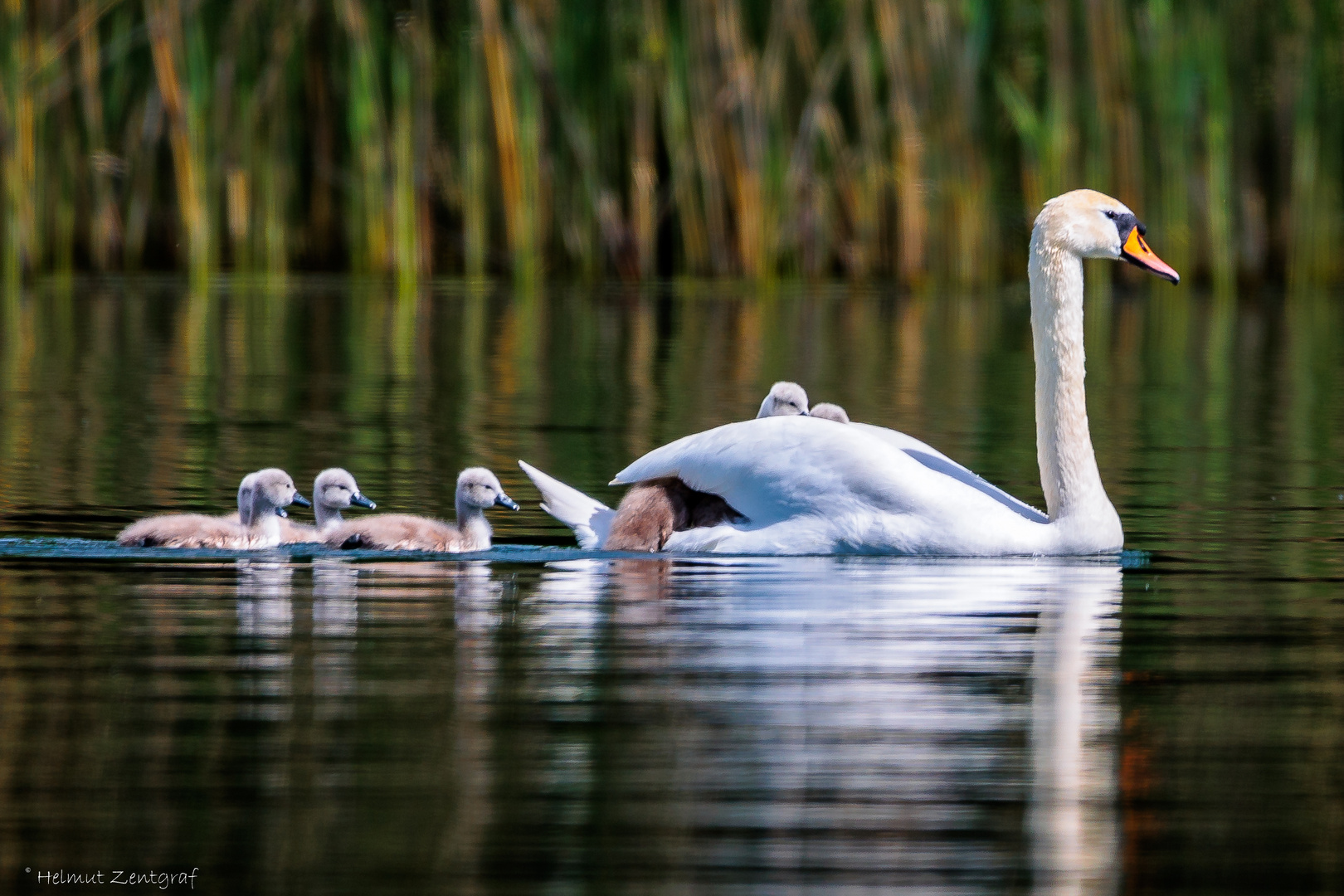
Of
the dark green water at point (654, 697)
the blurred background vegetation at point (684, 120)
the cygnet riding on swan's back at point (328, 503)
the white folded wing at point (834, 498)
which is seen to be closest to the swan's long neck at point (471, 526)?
the dark green water at point (654, 697)

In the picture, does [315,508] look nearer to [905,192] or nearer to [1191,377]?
[1191,377]

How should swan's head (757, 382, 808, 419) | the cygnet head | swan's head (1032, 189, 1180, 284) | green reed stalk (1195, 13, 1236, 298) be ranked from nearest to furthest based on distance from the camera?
1. swan's head (1032, 189, 1180, 284)
2. swan's head (757, 382, 808, 419)
3. the cygnet head
4. green reed stalk (1195, 13, 1236, 298)

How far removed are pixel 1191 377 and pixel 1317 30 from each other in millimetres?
6881

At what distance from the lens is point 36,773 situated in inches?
179

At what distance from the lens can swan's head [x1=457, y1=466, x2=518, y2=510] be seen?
795cm

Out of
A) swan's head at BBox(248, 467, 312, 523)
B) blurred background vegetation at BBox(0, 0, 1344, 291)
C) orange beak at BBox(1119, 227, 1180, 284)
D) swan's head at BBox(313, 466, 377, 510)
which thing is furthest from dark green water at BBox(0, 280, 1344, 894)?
blurred background vegetation at BBox(0, 0, 1344, 291)

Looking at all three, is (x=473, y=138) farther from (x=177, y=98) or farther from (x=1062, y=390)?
(x=1062, y=390)

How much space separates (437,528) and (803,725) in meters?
3.01

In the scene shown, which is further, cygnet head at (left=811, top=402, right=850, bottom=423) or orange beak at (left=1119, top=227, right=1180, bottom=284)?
cygnet head at (left=811, top=402, right=850, bottom=423)

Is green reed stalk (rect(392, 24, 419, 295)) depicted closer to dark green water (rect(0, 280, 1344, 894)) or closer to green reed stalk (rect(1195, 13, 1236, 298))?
Answer: green reed stalk (rect(1195, 13, 1236, 298))

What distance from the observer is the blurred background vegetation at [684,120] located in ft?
66.0

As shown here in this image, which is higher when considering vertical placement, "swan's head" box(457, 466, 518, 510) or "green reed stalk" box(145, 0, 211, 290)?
"green reed stalk" box(145, 0, 211, 290)

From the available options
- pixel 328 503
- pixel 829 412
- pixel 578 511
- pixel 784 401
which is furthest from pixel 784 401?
pixel 328 503

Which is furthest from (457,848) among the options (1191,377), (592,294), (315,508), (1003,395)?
(592,294)
